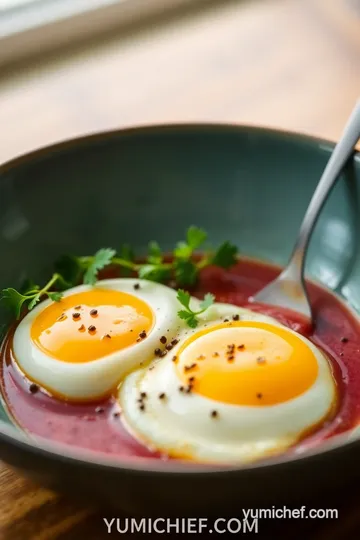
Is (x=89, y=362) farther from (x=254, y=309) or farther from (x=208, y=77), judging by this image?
(x=208, y=77)

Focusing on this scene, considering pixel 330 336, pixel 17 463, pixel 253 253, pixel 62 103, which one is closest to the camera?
pixel 17 463

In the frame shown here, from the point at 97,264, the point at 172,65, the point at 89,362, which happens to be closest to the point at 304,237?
the point at 97,264

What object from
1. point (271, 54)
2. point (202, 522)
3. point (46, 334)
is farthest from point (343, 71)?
point (202, 522)

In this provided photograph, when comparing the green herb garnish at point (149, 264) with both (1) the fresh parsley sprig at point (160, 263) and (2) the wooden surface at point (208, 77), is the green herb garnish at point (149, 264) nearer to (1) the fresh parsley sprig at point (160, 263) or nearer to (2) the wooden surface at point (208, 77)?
(1) the fresh parsley sprig at point (160, 263)

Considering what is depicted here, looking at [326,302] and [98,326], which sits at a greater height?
[98,326]

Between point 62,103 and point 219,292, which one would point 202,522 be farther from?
point 62,103

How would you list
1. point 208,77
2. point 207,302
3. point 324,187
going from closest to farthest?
point 207,302
point 324,187
point 208,77
